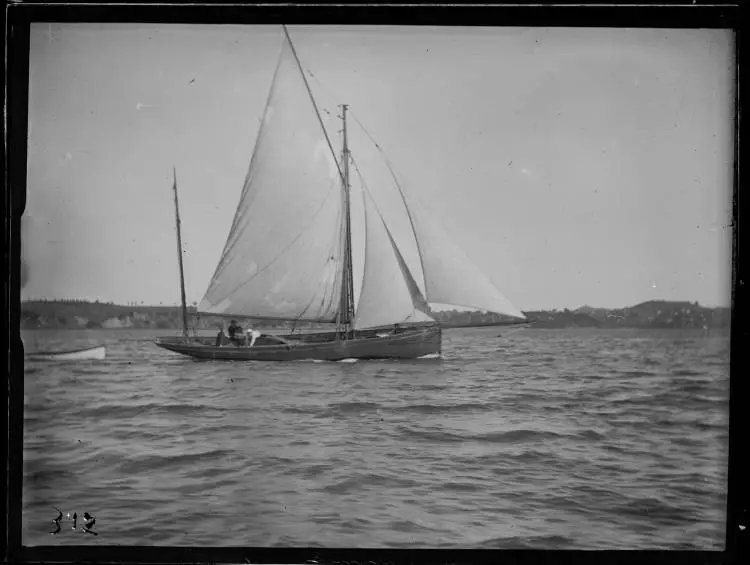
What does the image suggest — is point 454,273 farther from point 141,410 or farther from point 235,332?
point 141,410

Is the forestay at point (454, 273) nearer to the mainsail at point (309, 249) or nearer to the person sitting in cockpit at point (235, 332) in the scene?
the mainsail at point (309, 249)

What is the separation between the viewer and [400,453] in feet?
5.27

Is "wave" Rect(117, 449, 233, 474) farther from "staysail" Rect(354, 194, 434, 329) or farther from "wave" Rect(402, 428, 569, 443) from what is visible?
"staysail" Rect(354, 194, 434, 329)

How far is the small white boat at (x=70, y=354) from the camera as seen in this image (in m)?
1.59

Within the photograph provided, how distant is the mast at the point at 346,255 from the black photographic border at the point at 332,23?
1.13 feet

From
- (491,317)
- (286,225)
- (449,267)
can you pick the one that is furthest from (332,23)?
(491,317)

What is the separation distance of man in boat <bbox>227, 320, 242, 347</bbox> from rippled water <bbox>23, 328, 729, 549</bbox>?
161 mm

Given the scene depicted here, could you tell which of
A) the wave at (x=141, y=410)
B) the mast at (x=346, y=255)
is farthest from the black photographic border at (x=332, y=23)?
the mast at (x=346, y=255)

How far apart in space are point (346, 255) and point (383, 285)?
17 centimetres

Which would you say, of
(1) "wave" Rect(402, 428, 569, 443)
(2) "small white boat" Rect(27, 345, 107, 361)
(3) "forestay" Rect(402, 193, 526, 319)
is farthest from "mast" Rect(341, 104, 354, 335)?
(2) "small white boat" Rect(27, 345, 107, 361)

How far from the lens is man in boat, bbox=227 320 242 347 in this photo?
5.82ft

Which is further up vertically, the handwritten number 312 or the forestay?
the forestay

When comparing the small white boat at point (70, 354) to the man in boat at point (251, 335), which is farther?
the man in boat at point (251, 335)

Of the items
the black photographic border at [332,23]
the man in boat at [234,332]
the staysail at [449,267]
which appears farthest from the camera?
the man in boat at [234,332]
